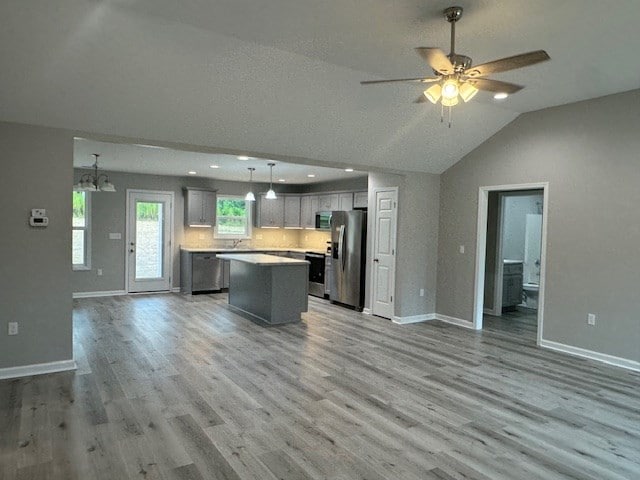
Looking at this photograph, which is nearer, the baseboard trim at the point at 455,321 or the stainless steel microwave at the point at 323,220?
the baseboard trim at the point at 455,321

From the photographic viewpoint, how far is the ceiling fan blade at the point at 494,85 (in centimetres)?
270

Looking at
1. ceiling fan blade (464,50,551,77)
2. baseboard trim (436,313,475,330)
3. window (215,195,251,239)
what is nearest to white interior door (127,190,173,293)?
window (215,195,251,239)

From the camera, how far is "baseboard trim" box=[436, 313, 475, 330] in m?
6.16

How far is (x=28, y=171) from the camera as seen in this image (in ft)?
12.6

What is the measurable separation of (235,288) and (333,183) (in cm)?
352

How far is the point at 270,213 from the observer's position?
975 cm

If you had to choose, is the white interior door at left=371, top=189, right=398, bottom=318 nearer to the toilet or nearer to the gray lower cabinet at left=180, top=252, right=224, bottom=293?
the toilet

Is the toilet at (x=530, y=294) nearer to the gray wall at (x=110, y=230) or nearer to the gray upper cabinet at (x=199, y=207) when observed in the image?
the gray upper cabinet at (x=199, y=207)

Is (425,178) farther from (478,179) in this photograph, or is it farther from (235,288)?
(235,288)

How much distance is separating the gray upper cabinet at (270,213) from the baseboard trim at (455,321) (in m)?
4.52

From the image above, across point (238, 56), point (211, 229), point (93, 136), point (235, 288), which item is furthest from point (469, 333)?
point (211, 229)

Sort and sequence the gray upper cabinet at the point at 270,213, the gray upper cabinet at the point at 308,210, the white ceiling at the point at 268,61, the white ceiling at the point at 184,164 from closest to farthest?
the white ceiling at the point at 268,61
the white ceiling at the point at 184,164
the gray upper cabinet at the point at 308,210
the gray upper cabinet at the point at 270,213

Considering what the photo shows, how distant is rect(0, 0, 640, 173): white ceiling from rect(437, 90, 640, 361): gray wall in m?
0.34

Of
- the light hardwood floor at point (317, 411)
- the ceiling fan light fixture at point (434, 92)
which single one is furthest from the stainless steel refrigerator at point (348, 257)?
the ceiling fan light fixture at point (434, 92)
